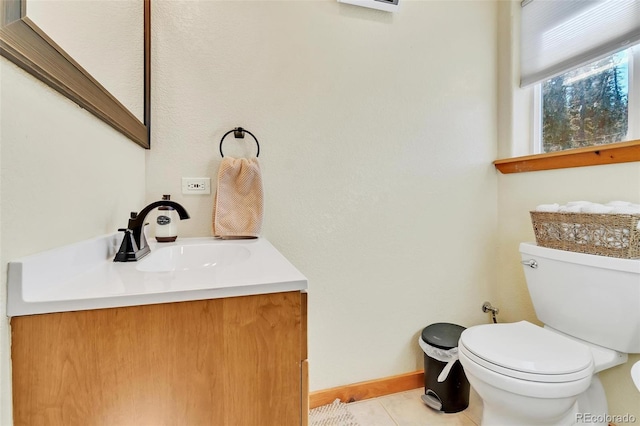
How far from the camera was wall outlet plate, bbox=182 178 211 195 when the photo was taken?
126 cm

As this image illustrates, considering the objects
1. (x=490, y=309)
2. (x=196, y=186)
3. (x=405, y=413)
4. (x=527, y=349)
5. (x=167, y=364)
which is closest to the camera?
(x=167, y=364)

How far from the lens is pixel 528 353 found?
102cm

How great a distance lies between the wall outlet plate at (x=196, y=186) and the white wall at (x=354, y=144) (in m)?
0.03

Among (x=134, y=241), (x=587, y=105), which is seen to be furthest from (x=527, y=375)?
(x=587, y=105)

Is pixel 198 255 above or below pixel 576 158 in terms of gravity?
below

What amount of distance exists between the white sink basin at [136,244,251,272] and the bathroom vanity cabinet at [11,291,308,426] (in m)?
0.45

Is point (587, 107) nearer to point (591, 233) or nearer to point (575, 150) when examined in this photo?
point (575, 150)

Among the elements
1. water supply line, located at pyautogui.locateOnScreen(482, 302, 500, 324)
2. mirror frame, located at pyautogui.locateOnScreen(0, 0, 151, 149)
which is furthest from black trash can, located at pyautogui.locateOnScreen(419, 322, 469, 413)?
mirror frame, located at pyautogui.locateOnScreen(0, 0, 151, 149)

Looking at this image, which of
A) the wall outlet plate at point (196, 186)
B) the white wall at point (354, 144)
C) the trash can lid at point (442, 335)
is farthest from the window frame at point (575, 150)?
the wall outlet plate at point (196, 186)

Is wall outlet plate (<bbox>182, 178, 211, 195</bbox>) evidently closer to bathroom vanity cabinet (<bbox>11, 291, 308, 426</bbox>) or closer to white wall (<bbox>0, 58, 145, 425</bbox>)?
white wall (<bbox>0, 58, 145, 425</bbox>)

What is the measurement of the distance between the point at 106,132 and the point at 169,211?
0.37m

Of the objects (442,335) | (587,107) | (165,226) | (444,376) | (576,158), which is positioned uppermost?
(587,107)

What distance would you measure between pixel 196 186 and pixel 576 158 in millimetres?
1679

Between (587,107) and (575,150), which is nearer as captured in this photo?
(575,150)
